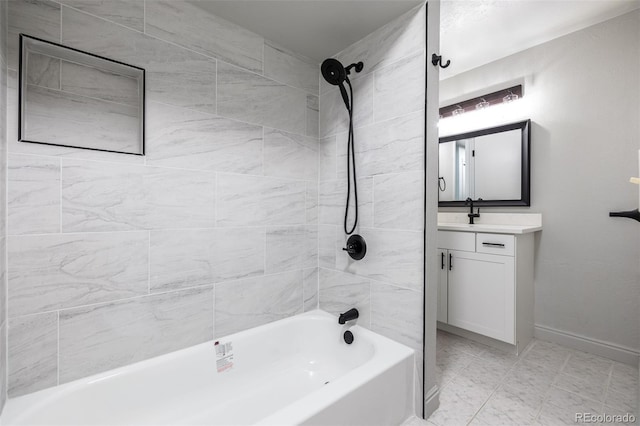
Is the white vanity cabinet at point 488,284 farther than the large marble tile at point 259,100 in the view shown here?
Yes

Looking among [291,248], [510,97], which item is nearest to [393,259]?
[291,248]

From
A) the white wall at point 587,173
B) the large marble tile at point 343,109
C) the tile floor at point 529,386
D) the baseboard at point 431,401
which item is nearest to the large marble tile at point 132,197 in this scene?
the large marble tile at point 343,109

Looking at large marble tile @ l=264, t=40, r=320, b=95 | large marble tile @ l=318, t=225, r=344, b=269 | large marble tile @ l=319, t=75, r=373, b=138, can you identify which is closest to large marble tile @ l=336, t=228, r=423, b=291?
large marble tile @ l=318, t=225, r=344, b=269

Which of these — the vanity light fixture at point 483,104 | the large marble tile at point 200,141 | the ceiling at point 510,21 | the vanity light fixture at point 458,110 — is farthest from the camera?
the vanity light fixture at point 458,110

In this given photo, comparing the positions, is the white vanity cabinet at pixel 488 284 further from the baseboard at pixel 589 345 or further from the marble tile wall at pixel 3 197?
the marble tile wall at pixel 3 197

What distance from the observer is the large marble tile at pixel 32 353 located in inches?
42.1

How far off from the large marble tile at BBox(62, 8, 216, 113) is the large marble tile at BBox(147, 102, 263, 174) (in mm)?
66

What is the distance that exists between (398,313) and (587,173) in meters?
1.85

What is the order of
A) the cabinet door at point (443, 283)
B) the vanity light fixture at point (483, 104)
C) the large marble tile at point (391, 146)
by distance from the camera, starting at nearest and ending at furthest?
the large marble tile at point (391, 146) → the cabinet door at point (443, 283) → the vanity light fixture at point (483, 104)

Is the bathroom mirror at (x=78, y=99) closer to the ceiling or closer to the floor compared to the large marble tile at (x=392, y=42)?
closer to the floor

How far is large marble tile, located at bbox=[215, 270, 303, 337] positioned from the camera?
1.59 meters

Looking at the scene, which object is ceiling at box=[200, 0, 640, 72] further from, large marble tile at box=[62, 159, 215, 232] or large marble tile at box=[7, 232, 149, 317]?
large marble tile at box=[7, 232, 149, 317]

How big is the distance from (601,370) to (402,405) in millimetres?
1518

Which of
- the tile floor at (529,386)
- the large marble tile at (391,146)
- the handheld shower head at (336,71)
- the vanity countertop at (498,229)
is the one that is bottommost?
the tile floor at (529,386)
